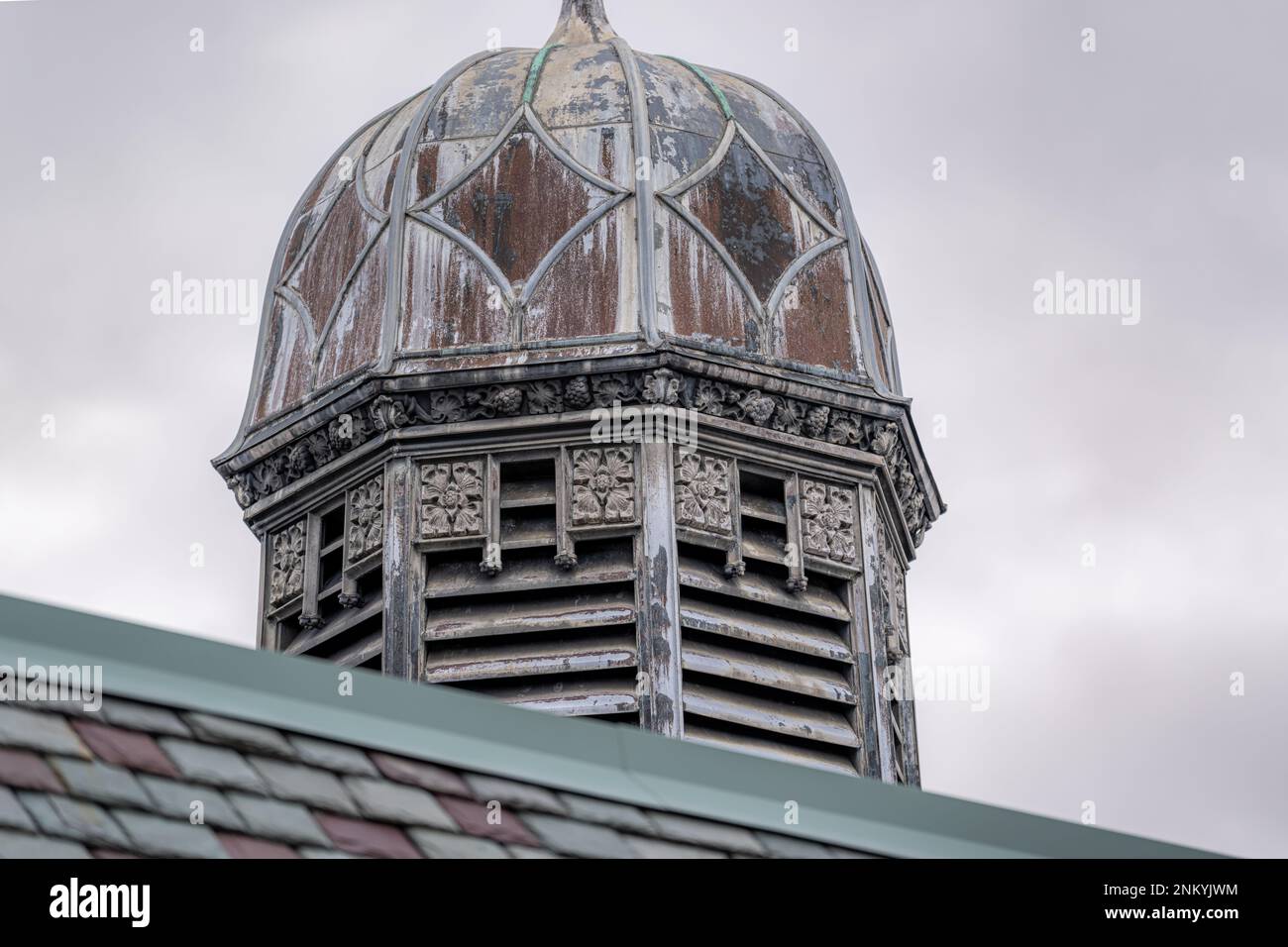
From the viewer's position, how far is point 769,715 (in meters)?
18.8

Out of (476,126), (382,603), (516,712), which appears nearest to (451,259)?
(476,126)

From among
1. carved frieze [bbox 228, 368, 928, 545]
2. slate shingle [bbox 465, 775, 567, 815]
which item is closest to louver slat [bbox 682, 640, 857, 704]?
carved frieze [bbox 228, 368, 928, 545]

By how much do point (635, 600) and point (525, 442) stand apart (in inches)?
51.4

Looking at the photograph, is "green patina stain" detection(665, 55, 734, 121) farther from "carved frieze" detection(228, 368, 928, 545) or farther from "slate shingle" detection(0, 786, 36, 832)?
"slate shingle" detection(0, 786, 36, 832)

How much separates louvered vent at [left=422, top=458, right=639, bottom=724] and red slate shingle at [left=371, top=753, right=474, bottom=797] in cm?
922

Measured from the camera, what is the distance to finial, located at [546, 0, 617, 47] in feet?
72.2

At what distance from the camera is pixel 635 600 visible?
61.5 ft

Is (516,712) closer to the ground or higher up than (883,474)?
closer to the ground

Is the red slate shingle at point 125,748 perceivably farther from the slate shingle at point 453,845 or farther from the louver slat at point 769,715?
the louver slat at point 769,715
